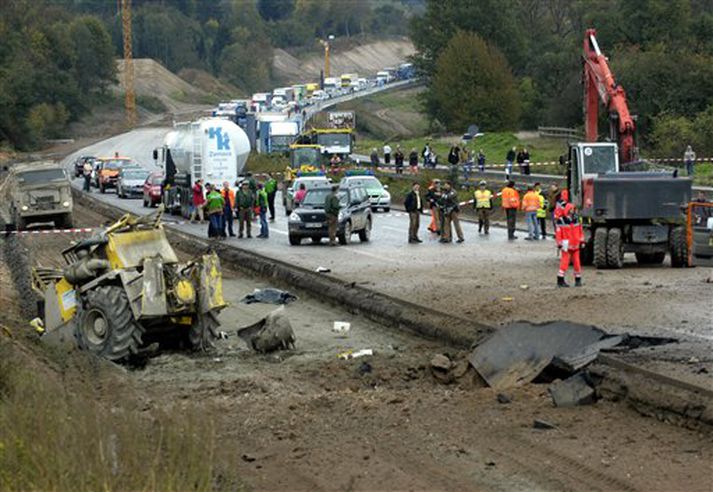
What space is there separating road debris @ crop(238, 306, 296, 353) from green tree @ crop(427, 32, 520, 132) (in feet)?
280

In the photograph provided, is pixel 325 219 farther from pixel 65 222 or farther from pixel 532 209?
pixel 65 222

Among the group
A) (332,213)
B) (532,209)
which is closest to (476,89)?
(532,209)

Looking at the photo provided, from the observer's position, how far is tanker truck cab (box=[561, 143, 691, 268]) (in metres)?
27.4

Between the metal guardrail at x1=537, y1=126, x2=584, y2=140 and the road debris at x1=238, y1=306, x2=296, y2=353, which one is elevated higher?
the metal guardrail at x1=537, y1=126, x2=584, y2=140

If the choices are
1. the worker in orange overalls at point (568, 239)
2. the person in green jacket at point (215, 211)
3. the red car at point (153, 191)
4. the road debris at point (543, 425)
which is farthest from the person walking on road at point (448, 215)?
the road debris at point (543, 425)

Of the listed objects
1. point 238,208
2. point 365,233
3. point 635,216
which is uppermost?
point 635,216

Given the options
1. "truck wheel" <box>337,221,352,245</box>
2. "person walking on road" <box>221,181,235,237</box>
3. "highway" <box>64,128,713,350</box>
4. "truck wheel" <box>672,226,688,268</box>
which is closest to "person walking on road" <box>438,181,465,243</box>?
"highway" <box>64,128,713,350</box>

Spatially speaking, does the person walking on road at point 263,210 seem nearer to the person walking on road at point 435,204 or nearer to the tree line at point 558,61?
the person walking on road at point 435,204

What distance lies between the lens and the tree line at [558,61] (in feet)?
247

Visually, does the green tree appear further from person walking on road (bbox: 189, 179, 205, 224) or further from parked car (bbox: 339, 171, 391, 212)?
person walking on road (bbox: 189, 179, 205, 224)

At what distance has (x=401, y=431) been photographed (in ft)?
43.2

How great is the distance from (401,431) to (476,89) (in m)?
94.1

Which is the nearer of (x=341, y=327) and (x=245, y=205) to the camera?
(x=341, y=327)

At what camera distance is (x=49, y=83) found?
146 m
